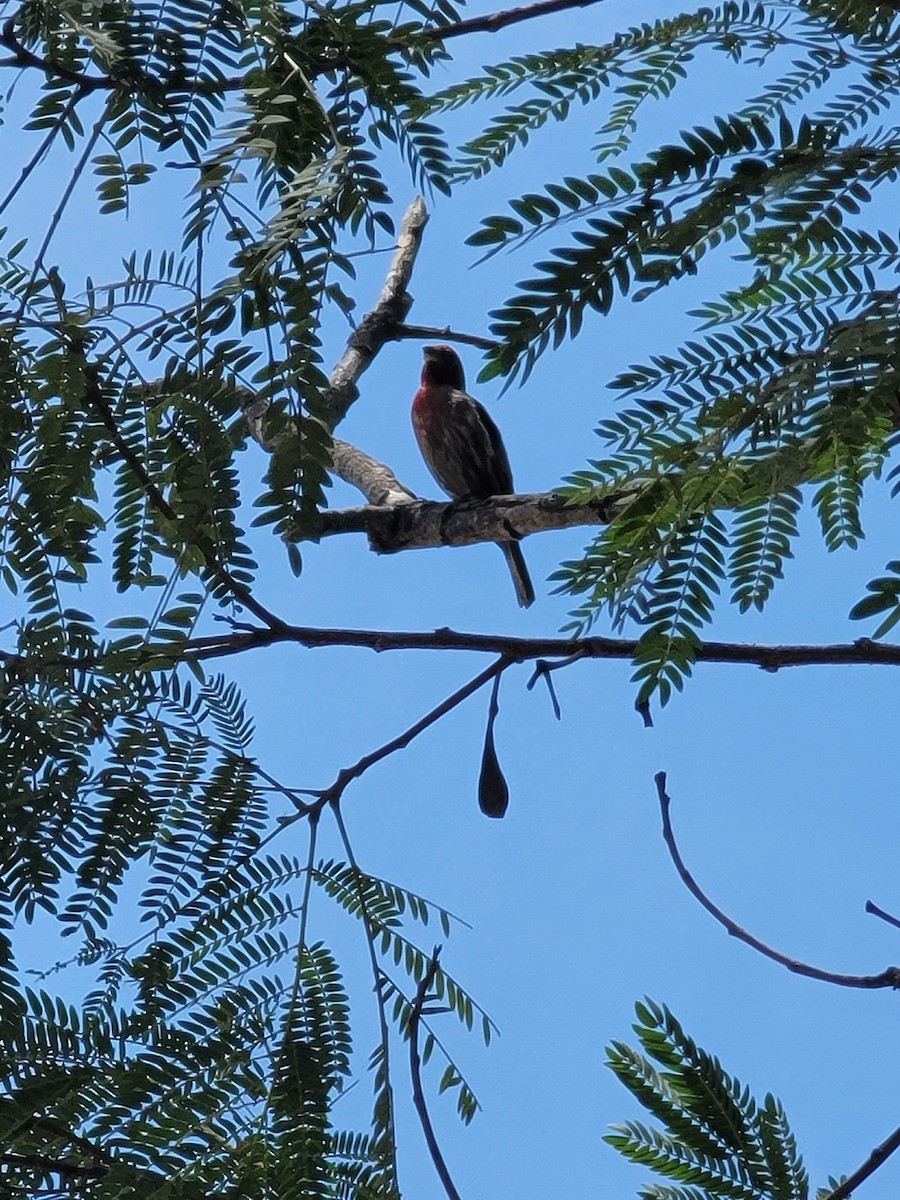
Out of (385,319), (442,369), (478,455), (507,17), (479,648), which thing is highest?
(442,369)

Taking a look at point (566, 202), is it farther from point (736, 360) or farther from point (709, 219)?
point (736, 360)

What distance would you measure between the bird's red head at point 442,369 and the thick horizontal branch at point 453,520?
10.7ft

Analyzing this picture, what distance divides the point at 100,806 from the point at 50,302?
0.64 meters

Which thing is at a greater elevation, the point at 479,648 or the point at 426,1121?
the point at 479,648

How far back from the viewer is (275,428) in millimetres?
1173

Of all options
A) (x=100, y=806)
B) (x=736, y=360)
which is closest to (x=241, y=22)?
(x=736, y=360)

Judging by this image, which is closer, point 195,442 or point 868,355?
point 868,355

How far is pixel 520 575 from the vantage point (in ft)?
19.6

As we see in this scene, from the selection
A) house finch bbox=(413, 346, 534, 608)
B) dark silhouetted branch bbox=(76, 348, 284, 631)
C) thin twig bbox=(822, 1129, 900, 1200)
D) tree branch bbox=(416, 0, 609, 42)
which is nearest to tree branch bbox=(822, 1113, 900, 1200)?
thin twig bbox=(822, 1129, 900, 1200)

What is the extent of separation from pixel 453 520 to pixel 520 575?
2.55 m

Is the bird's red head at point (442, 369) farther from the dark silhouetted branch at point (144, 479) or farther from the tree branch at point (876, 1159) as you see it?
the tree branch at point (876, 1159)

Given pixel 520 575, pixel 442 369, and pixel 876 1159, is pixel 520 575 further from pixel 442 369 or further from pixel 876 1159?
pixel 876 1159

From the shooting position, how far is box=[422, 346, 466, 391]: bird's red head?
276 inches

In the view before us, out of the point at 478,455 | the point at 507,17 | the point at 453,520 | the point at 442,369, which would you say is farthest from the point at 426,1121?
the point at 442,369
